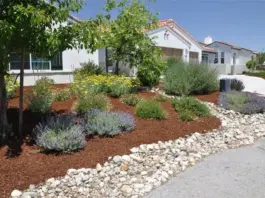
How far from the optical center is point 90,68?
1355 centimetres

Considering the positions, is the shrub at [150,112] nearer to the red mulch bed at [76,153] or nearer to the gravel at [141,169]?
the red mulch bed at [76,153]

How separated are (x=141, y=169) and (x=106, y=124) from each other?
142 centimetres

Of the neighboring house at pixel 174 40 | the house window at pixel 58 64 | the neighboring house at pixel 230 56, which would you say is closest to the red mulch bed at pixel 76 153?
the house window at pixel 58 64

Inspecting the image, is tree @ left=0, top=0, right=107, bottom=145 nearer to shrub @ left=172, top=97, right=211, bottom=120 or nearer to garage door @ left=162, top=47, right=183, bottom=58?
shrub @ left=172, top=97, right=211, bottom=120

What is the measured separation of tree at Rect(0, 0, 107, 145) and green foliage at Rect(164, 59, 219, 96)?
6950 millimetres

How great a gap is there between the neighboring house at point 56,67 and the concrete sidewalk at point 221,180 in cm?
949

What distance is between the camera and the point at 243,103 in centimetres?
980

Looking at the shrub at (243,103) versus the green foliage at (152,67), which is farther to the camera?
the green foliage at (152,67)

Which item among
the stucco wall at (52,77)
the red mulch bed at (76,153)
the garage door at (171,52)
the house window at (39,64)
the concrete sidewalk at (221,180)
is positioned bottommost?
the concrete sidewalk at (221,180)

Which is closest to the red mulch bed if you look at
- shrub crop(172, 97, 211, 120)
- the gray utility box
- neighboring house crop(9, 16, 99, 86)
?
shrub crop(172, 97, 211, 120)

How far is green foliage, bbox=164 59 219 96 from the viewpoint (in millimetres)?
11516

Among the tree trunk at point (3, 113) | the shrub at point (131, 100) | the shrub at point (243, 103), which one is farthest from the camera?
the shrub at point (243, 103)

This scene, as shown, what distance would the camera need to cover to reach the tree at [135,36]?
1195 cm

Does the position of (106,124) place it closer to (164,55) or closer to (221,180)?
(221,180)
